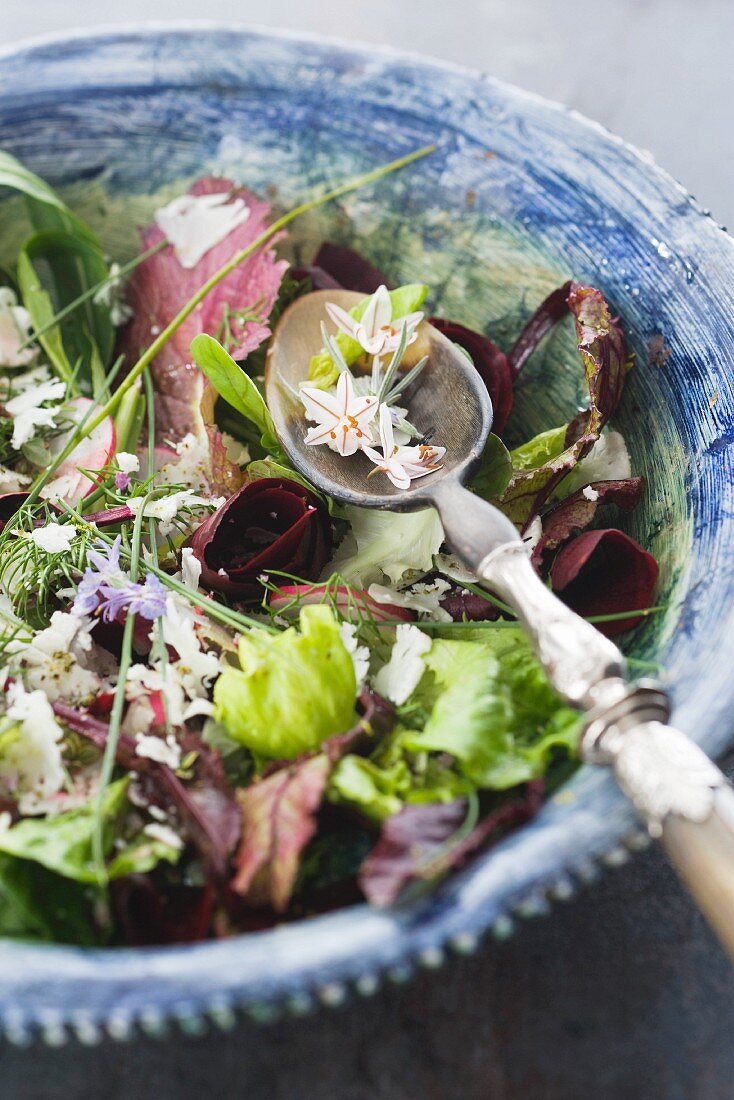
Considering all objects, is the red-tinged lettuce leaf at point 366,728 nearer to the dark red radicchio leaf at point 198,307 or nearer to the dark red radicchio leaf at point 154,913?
the dark red radicchio leaf at point 154,913

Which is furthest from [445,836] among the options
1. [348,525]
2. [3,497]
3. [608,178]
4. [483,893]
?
[608,178]

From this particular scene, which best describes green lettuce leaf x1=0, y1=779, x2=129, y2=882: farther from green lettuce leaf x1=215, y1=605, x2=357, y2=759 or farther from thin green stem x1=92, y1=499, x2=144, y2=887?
green lettuce leaf x1=215, y1=605, x2=357, y2=759

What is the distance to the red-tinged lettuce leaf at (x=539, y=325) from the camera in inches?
40.6

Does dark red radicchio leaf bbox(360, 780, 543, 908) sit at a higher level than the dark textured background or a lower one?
higher

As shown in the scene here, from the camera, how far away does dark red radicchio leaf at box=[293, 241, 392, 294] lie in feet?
3.76

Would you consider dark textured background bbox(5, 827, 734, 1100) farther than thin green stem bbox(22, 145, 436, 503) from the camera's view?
No

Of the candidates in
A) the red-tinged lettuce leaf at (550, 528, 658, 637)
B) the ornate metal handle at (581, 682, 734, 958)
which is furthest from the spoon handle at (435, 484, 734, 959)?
the red-tinged lettuce leaf at (550, 528, 658, 637)

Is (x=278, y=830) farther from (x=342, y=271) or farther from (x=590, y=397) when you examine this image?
(x=342, y=271)

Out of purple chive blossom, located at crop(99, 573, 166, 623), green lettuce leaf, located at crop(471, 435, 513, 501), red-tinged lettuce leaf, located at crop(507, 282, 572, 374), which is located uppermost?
red-tinged lettuce leaf, located at crop(507, 282, 572, 374)

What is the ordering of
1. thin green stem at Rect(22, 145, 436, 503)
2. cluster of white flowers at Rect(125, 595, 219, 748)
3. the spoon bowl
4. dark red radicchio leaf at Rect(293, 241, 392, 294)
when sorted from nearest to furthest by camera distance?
cluster of white flowers at Rect(125, 595, 219, 748) → the spoon bowl → thin green stem at Rect(22, 145, 436, 503) → dark red radicchio leaf at Rect(293, 241, 392, 294)

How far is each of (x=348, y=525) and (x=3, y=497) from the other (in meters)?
0.34

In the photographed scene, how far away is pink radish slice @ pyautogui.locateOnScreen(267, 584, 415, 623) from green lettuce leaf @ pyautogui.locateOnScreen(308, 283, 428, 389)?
0.79ft

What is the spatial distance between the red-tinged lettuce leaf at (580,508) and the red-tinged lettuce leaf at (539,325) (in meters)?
0.19

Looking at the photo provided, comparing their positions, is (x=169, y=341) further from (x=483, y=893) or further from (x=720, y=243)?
(x=483, y=893)
